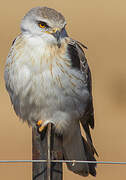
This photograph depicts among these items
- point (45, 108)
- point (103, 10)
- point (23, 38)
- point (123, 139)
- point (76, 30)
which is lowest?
point (45, 108)

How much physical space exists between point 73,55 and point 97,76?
5.39 metres

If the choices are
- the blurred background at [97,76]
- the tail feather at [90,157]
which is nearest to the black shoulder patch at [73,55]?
the tail feather at [90,157]

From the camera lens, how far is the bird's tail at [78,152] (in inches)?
220

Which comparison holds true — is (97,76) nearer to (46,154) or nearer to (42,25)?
(42,25)

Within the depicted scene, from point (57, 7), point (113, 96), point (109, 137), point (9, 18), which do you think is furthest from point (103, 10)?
point (109, 137)

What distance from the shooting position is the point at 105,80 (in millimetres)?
11180

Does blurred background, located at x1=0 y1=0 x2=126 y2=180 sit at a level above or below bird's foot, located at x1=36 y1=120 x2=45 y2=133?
above

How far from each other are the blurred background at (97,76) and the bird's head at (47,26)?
3647 mm

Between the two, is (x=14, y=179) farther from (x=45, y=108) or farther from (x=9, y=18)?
(x=9, y=18)

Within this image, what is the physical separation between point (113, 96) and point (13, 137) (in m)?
2.23

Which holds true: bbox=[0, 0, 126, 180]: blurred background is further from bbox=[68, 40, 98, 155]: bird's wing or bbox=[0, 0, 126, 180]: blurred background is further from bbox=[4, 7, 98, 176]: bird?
bbox=[4, 7, 98, 176]: bird

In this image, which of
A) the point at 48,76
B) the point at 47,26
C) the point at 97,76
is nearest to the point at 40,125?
the point at 48,76

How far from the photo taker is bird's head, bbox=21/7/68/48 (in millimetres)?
5449

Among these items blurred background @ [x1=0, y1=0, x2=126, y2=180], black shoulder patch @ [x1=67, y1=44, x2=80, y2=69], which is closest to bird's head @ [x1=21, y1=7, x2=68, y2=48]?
black shoulder patch @ [x1=67, y1=44, x2=80, y2=69]
